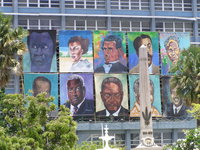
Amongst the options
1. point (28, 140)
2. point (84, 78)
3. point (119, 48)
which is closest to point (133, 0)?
point (119, 48)

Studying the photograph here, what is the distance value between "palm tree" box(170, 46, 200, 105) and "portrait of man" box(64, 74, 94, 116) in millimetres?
23508

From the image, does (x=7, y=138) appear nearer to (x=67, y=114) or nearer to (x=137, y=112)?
(x=67, y=114)

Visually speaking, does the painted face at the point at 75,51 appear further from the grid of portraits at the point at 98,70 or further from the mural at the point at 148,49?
the mural at the point at 148,49

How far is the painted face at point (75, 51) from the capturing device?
84438 millimetres

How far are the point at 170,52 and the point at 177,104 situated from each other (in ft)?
22.8

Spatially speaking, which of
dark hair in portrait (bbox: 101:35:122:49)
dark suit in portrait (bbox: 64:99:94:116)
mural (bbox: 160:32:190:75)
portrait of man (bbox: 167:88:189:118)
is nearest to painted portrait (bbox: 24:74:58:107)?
dark suit in portrait (bbox: 64:99:94:116)

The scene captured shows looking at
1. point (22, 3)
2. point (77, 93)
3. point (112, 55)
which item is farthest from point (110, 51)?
point (22, 3)

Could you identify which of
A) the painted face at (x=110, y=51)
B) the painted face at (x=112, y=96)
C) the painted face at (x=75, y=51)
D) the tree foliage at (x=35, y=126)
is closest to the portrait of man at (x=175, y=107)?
the painted face at (x=112, y=96)

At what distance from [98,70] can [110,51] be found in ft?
9.97

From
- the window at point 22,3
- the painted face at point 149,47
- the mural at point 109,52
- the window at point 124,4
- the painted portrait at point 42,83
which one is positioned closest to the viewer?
the painted portrait at point 42,83

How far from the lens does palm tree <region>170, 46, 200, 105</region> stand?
59.0 m

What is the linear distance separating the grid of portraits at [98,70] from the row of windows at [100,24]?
13.9ft

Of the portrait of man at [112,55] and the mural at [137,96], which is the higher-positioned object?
the portrait of man at [112,55]

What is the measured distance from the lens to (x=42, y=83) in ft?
271
